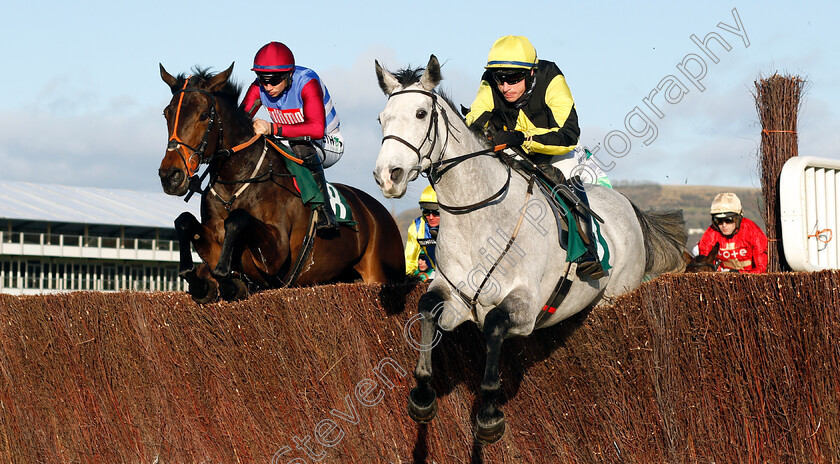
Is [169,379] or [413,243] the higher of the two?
[413,243]

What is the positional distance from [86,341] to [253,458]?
85.9 inches

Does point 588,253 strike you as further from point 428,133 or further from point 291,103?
point 291,103

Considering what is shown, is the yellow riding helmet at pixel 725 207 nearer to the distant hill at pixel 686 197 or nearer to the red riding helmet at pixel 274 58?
the red riding helmet at pixel 274 58

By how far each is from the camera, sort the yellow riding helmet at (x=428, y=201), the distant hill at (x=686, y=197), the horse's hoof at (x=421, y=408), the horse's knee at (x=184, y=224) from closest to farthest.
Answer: the horse's hoof at (x=421, y=408) → the horse's knee at (x=184, y=224) → the yellow riding helmet at (x=428, y=201) → the distant hill at (x=686, y=197)

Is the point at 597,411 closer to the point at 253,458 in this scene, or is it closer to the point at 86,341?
the point at 253,458

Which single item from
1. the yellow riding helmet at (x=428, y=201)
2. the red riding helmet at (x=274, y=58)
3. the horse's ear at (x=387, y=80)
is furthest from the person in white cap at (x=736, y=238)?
the red riding helmet at (x=274, y=58)

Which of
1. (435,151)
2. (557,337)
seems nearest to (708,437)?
(557,337)

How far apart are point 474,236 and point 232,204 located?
8.72ft

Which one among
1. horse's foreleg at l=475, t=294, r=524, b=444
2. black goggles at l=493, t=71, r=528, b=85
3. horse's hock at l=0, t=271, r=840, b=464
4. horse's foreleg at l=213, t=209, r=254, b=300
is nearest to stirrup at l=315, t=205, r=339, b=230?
horse's foreleg at l=213, t=209, r=254, b=300

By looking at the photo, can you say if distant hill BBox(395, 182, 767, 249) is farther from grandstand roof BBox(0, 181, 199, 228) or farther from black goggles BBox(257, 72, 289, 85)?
black goggles BBox(257, 72, 289, 85)

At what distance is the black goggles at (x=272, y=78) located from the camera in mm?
7570

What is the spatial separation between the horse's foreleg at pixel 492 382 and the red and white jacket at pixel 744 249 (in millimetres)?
3098

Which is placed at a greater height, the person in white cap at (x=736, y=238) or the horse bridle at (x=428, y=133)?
the horse bridle at (x=428, y=133)

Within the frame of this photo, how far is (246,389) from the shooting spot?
24.2 ft
